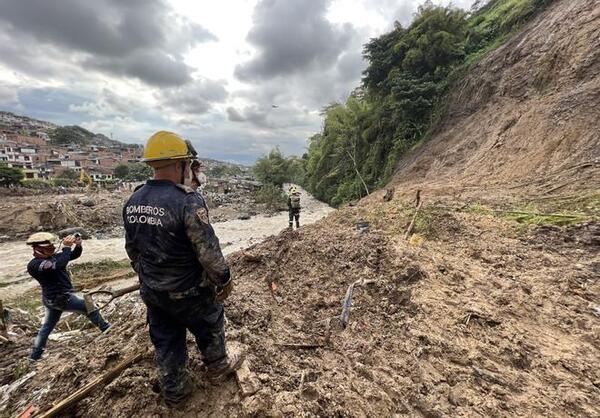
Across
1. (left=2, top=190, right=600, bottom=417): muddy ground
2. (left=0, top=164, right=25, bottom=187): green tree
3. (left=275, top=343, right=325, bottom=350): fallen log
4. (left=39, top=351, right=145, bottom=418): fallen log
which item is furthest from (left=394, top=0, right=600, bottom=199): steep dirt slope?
(left=0, top=164, right=25, bottom=187): green tree

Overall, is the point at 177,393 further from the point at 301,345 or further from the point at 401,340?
the point at 401,340

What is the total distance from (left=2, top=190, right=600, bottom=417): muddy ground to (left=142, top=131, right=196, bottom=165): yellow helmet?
5.50ft

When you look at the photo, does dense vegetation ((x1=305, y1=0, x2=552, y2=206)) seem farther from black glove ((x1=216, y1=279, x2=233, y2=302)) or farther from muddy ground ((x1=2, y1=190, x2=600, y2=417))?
black glove ((x1=216, y1=279, x2=233, y2=302))

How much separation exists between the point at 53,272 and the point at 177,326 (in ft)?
8.57

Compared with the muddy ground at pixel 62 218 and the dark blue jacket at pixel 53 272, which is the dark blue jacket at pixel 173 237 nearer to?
the dark blue jacket at pixel 53 272

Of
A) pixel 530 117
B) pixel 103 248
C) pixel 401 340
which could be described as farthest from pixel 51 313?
pixel 530 117

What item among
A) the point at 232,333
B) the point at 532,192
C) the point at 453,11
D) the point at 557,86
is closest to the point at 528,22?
the point at 453,11

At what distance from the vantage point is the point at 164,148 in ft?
6.82

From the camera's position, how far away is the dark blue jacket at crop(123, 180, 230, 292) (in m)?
2.00

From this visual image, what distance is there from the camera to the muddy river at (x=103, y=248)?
33.0 ft

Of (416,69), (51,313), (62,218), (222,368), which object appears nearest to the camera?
(222,368)

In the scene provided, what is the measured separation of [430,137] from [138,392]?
17.3 m

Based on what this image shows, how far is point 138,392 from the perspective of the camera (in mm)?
2424

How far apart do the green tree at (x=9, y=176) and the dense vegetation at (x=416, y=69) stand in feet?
116
